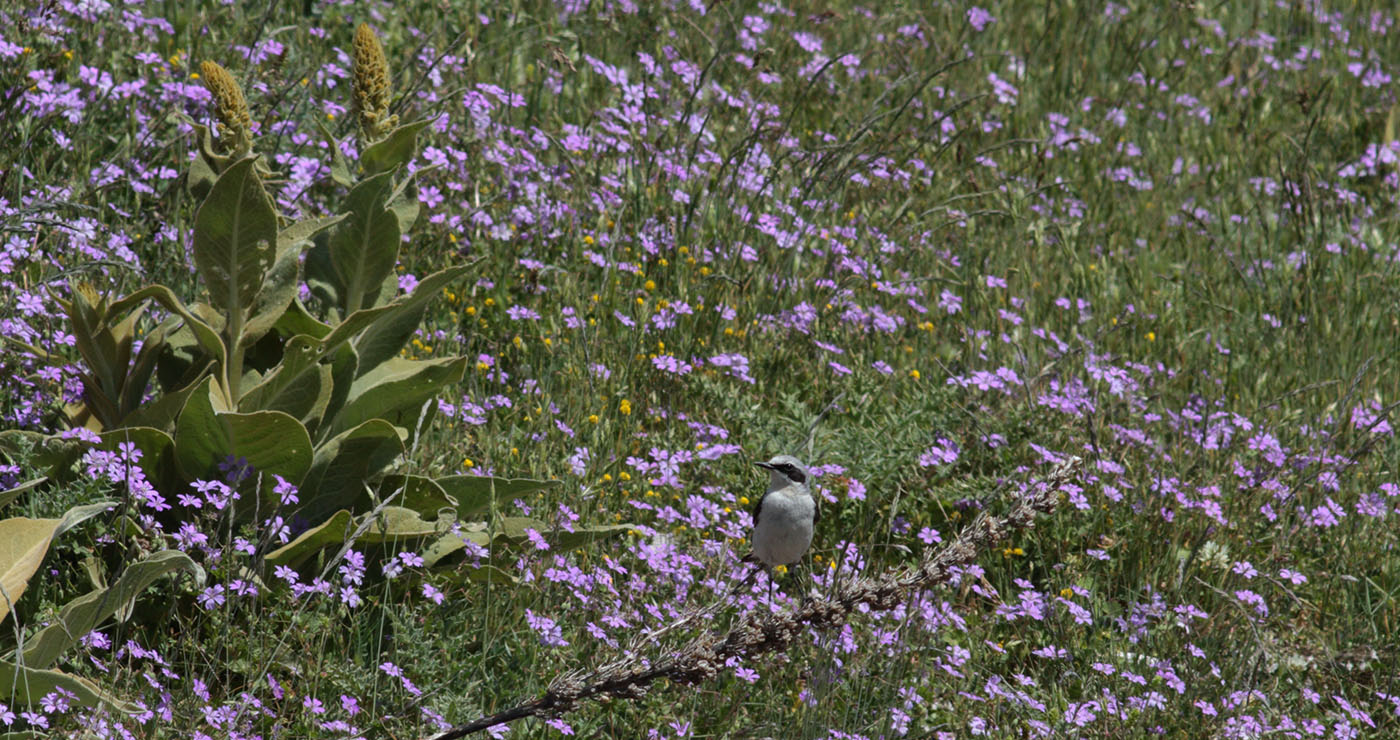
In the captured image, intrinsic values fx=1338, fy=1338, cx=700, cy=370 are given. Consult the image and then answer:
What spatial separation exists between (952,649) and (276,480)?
204 cm

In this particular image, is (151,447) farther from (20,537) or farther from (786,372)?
(786,372)

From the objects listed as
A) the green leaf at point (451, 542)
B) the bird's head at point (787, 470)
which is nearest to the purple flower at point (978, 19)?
the bird's head at point (787, 470)

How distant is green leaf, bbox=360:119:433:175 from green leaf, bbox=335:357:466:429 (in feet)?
1.85

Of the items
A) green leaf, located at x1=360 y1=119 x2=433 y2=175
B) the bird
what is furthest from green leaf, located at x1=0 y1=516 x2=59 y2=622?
the bird

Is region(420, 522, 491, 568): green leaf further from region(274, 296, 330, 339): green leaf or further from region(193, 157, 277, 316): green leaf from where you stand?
region(193, 157, 277, 316): green leaf

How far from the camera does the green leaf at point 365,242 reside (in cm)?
358

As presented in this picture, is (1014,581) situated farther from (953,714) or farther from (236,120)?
(236,120)

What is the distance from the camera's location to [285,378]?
11.6 feet

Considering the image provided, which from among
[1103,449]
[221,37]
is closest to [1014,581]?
[1103,449]

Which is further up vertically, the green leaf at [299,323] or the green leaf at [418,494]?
the green leaf at [299,323]

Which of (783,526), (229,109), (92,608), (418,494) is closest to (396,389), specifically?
(418,494)

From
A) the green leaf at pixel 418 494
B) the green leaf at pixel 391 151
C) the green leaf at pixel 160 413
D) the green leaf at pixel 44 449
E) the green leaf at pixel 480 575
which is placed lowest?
the green leaf at pixel 44 449

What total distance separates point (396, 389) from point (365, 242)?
1.40 feet

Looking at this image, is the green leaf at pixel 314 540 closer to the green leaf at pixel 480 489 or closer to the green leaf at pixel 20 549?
the green leaf at pixel 480 489
